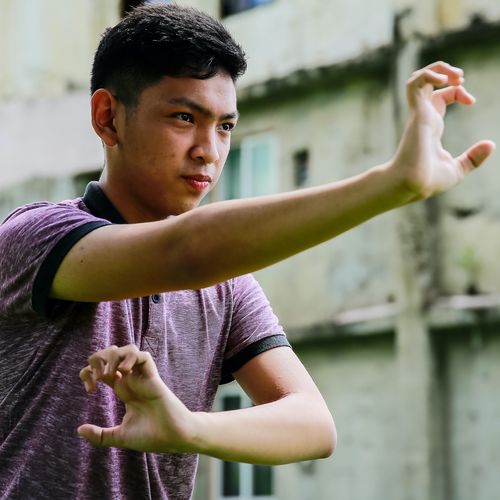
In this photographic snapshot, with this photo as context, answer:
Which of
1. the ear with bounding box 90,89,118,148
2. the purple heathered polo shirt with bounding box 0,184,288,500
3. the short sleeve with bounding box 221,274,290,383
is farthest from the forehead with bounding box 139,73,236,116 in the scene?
the short sleeve with bounding box 221,274,290,383

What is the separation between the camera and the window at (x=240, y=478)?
10.1 m

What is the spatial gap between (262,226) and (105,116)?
57cm

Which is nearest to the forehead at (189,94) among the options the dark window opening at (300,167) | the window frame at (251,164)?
the dark window opening at (300,167)

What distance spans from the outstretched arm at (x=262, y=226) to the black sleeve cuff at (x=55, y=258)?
0.01 metres

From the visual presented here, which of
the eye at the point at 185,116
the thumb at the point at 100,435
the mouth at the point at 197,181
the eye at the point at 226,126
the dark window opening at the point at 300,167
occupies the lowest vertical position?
the thumb at the point at 100,435

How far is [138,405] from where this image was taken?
6.02ft

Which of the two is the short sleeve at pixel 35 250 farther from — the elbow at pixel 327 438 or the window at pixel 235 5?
the window at pixel 235 5

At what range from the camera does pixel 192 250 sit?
1837 millimetres

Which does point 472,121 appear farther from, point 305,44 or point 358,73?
point 305,44

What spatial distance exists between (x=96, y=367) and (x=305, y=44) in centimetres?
847

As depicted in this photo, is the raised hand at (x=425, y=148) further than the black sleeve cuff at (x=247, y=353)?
No

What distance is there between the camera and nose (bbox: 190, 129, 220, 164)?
210cm

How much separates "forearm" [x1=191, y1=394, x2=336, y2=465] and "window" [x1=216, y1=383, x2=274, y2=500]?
7.92m

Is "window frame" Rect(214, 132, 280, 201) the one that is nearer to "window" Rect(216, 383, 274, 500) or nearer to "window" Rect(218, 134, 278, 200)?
"window" Rect(218, 134, 278, 200)
